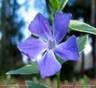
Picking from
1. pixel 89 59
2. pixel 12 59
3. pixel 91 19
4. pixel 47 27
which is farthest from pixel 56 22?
pixel 89 59

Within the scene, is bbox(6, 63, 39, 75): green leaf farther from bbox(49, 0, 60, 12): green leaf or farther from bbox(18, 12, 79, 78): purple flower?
bbox(49, 0, 60, 12): green leaf

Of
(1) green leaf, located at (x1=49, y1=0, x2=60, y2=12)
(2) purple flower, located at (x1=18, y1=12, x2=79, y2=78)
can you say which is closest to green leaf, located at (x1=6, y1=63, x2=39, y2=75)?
(2) purple flower, located at (x1=18, y1=12, x2=79, y2=78)

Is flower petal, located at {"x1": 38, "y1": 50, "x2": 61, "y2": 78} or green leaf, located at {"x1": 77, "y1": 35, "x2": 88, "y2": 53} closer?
flower petal, located at {"x1": 38, "y1": 50, "x2": 61, "y2": 78}

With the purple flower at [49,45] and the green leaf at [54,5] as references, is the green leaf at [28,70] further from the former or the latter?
Result: the green leaf at [54,5]

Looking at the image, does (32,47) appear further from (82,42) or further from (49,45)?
(82,42)

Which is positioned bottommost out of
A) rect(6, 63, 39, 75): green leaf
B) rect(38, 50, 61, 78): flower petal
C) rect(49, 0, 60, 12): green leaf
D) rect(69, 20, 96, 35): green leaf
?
rect(6, 63, 39, 75): green leaf

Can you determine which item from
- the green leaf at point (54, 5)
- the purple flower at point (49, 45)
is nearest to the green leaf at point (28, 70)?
the purple flower at point (49, 45)
